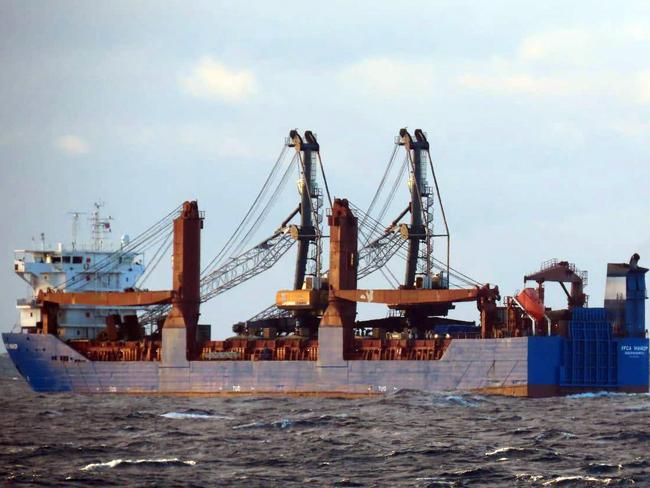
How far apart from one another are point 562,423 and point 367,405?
14082 mm

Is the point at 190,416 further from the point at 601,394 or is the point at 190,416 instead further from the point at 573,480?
the point at 573,480

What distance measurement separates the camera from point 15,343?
92500 mm

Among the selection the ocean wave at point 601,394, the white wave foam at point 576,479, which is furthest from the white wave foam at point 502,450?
the ocean wave at point 601,394

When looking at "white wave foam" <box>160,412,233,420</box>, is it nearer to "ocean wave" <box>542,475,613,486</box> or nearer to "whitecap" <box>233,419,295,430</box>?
"whitecap" <box>233,419,295,430</box>

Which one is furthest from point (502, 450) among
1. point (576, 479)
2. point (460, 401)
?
point (460, 401)

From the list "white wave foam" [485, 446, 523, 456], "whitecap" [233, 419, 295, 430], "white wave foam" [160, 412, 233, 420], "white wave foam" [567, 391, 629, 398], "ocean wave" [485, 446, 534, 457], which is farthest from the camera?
"white wave foam" [567, 391, 629, 398]

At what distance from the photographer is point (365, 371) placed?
3236 inches

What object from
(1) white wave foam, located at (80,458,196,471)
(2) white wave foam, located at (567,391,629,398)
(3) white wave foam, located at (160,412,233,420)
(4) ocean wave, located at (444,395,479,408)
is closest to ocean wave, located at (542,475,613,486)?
(1) white wave foam, located at (80,458,196,471)

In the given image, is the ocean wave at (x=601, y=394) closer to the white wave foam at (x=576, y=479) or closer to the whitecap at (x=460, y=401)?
the whitecap at (x=460, y=401)

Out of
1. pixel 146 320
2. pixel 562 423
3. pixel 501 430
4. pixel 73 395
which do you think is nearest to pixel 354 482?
pixel 501 430

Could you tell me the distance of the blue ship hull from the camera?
77.6 metres

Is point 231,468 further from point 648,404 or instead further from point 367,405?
point 648,404

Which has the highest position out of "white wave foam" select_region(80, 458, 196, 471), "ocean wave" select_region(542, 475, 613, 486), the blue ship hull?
the blue ship hull

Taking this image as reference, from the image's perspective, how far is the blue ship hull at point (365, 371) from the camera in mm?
77625
